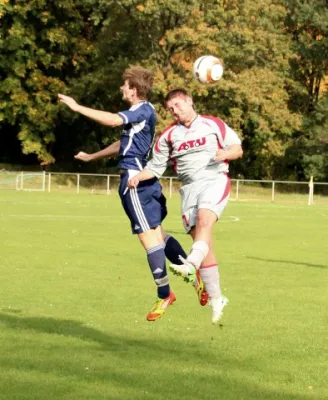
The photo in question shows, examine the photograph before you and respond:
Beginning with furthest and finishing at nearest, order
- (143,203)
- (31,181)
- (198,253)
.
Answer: (31,181) → (143,203) → (198,253)

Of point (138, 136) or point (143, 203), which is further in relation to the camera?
point (143, 203)

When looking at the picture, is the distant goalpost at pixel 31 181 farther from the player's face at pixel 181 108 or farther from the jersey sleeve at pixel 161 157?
the player's face at pixel 181 108

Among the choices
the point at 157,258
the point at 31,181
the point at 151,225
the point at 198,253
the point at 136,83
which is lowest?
the point at 31,181

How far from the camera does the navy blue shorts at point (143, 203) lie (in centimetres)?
1080

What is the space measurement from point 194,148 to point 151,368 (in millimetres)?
2292

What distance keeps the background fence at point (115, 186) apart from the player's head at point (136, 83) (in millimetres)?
44929

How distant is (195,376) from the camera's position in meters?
9.20

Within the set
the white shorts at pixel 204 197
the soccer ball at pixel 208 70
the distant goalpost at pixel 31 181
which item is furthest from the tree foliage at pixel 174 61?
the white shorts at pixel 204 197

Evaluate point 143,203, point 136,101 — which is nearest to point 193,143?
point 136,101

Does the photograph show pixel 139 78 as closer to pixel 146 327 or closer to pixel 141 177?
pixel 141 177

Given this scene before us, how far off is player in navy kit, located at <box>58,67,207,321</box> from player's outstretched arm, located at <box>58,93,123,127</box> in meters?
0.34

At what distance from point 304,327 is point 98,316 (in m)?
2.70

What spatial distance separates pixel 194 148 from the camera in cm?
1019

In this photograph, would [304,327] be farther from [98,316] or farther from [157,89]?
[157,89]
